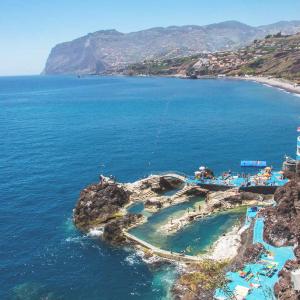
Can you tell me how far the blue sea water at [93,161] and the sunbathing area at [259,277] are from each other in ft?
29.5

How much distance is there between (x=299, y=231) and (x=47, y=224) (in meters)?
39.8

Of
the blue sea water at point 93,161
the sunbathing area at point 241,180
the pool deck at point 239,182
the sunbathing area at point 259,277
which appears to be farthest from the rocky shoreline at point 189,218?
the blue sea water at point 93,161

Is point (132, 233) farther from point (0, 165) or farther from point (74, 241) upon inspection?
point (0, 165)

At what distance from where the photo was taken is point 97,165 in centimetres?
10331

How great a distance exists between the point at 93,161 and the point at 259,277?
65637 mm

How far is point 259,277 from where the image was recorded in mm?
47250

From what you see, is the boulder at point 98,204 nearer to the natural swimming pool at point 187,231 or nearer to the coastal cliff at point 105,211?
the coastal cliff at point 105,211

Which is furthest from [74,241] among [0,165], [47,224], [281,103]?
[281,103]

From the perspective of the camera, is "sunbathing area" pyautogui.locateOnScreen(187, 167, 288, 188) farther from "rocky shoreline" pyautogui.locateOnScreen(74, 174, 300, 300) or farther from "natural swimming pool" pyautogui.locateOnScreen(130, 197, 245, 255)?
"natural swimming pool" pyautogui.locateOnScreen(130, 197, 245, 255)

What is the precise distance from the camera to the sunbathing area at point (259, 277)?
4434 centimetres

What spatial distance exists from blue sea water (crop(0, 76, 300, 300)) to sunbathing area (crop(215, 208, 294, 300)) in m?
8.99

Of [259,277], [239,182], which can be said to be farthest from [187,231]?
[259,277]

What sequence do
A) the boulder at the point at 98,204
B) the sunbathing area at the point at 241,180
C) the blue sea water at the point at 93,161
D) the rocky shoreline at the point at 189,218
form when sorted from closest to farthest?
the rocky shoreline at the point at 189,218
the blue sea water at the point at 93,161
the boulder at the point at 98,204
the sunbathing area at the point at 241,180

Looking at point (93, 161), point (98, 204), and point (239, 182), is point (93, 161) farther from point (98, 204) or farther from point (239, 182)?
point (239, 182)
